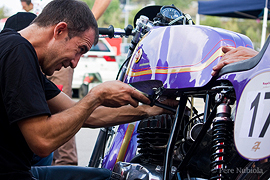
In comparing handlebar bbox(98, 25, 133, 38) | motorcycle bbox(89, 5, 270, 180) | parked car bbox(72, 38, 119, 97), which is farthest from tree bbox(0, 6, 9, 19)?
motorcycle bbox(89, 5, 270, 180)

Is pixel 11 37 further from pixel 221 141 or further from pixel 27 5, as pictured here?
pixel 27 5

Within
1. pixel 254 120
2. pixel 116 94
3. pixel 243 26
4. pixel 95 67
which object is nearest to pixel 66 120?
Result: pixel 116 94

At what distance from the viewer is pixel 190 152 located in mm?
1590

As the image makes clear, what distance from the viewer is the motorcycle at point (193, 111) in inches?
47.5

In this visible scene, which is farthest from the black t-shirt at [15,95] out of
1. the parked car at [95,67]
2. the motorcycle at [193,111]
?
the parked car at [95,67]

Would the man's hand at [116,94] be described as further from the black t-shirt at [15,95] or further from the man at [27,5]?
the man at [27,5]

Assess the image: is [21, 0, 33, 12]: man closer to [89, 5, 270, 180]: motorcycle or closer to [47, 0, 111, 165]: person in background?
[47, 0, 111, 165]: person in background

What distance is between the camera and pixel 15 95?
1292 mm

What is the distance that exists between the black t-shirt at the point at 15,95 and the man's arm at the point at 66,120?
0.17 ft

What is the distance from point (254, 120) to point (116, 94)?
2.23ft

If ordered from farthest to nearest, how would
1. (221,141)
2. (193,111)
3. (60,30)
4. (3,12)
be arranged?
(3,12), (193,111), (60,30), (221,141)

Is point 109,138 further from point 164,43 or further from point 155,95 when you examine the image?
point 164,43

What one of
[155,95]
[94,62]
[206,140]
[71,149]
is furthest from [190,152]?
[94,62]

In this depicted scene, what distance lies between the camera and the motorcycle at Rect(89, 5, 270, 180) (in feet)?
3.96
